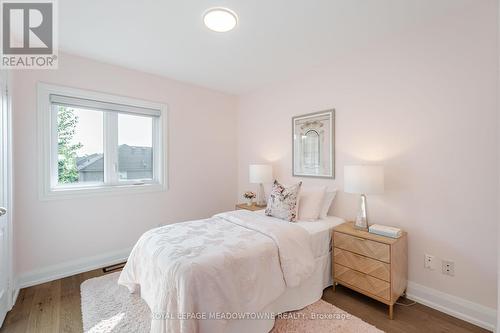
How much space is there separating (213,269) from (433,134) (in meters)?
2.19

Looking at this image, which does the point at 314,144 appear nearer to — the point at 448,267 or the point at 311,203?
the point at 311,203

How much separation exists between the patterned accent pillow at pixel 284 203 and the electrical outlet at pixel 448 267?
1346 mm

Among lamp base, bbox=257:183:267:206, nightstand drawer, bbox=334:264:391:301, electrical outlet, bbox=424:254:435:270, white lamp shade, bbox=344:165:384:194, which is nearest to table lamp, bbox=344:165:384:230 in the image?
white lamp shade, bbox=344:165:384:194

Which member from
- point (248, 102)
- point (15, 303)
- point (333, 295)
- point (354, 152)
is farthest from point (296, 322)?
point (248, 102)

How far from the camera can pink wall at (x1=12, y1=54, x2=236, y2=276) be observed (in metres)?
2.41

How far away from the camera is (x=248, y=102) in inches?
160

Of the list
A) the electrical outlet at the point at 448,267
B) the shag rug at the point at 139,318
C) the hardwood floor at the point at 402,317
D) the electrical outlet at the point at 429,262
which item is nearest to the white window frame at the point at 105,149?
the shag rug at the point at 139,318

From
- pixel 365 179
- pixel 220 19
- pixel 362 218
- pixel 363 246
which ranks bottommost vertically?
pixel 363 246

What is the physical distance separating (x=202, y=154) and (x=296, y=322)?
2726 mm

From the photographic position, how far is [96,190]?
2.84 m

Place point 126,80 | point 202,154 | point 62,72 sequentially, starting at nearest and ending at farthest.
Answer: point 62,72 < point 126,80 < point 202,154

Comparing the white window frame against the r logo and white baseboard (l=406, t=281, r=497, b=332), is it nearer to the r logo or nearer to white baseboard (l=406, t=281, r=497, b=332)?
the r logo

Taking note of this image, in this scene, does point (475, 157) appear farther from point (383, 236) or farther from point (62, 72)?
point (62, 72)

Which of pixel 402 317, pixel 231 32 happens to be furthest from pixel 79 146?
pixel 402 317
